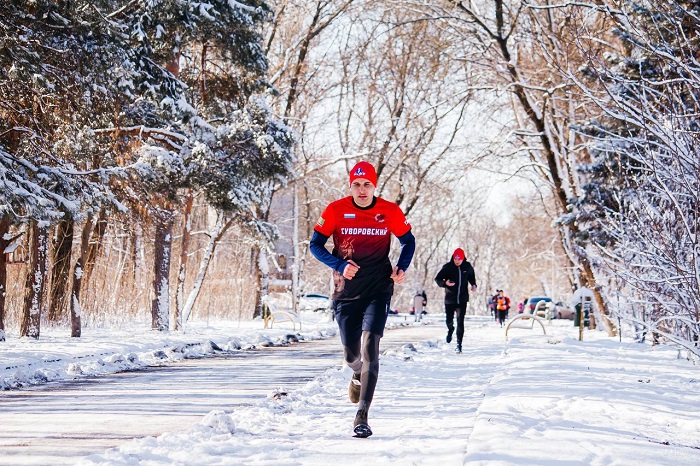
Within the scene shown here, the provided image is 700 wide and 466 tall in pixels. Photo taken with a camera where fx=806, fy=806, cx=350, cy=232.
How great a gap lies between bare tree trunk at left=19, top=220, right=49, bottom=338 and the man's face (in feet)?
32.5

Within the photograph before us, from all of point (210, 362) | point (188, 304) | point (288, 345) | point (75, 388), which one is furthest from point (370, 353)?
point (188, 304)

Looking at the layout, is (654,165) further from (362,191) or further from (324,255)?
(324,255)

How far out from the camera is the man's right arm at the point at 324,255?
6.80 meters

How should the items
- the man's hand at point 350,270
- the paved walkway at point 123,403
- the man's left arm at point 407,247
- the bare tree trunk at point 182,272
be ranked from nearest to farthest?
1. the paved walkway at point 123,403
2. the man's hand at point 350,270
3. the man's left arm at point 407,247
4. the bare tree trunk at point 182,272

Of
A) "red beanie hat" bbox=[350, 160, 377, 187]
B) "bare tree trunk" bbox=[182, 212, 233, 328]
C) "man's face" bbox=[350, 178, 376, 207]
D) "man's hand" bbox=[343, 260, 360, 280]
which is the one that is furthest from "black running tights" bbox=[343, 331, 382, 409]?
"bare tree trunk" bbox=[182, 212, 233, 328]

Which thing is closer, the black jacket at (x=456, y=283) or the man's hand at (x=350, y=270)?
the man's hand at (x=350, y=270)

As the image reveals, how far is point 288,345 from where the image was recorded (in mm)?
17734

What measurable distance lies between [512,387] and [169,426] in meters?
4.32

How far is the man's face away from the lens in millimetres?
6863

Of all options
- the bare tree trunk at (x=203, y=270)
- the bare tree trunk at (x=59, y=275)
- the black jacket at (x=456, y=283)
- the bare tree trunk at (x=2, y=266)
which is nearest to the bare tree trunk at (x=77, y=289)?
→ the bare tree trunk at (x=59, y=275)

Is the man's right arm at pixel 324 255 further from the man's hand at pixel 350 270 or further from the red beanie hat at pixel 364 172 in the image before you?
the red beanie hat at pixel 364 172

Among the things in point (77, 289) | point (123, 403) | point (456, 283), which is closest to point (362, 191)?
point (123, 403)

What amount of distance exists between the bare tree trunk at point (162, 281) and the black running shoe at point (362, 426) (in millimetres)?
13546

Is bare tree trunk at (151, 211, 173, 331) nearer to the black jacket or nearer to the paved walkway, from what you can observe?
the black jacket
